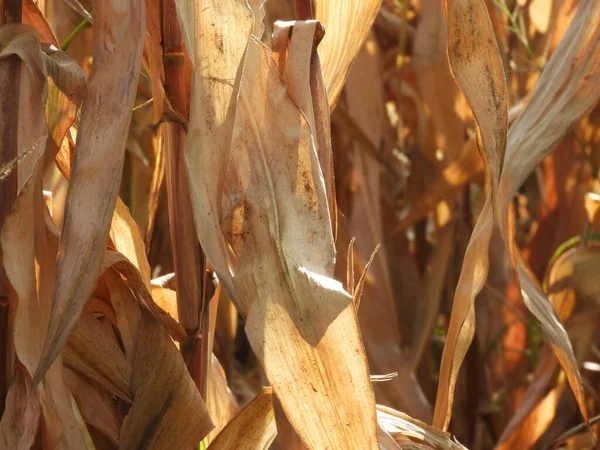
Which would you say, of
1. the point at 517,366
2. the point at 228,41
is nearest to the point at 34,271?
the point at 228,41

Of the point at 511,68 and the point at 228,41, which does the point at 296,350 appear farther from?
the point at 511,68

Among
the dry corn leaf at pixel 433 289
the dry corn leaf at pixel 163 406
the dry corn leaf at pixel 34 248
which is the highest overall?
the dry corn leaf at pixel 34 248

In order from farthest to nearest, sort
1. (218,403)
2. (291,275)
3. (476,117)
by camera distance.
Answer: (218,403), (476,117), (291,275)

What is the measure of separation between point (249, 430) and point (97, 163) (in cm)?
19

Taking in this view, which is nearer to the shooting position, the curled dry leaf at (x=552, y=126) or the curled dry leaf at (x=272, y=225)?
the curled dry leaf at (x=272, y=225)

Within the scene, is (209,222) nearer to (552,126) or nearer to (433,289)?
(552,126)

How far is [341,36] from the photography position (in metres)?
0.57

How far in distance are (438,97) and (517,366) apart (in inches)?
15.8

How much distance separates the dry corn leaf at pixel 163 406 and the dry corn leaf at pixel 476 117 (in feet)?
0.50

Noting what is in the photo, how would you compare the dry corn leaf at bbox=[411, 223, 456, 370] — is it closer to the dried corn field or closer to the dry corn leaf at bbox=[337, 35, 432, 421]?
the dry corn leaf at bbox=[337, 35, 432, 421]

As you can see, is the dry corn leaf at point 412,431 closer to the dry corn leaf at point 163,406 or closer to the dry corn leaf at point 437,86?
the dry corn leaf at point 163,406

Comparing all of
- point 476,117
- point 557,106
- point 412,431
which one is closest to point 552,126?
point 557,106

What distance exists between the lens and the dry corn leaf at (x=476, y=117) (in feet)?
1.75

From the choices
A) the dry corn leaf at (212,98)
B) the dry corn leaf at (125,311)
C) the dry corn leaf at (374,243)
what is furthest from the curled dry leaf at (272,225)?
the dry corn leaf at (374,243)
